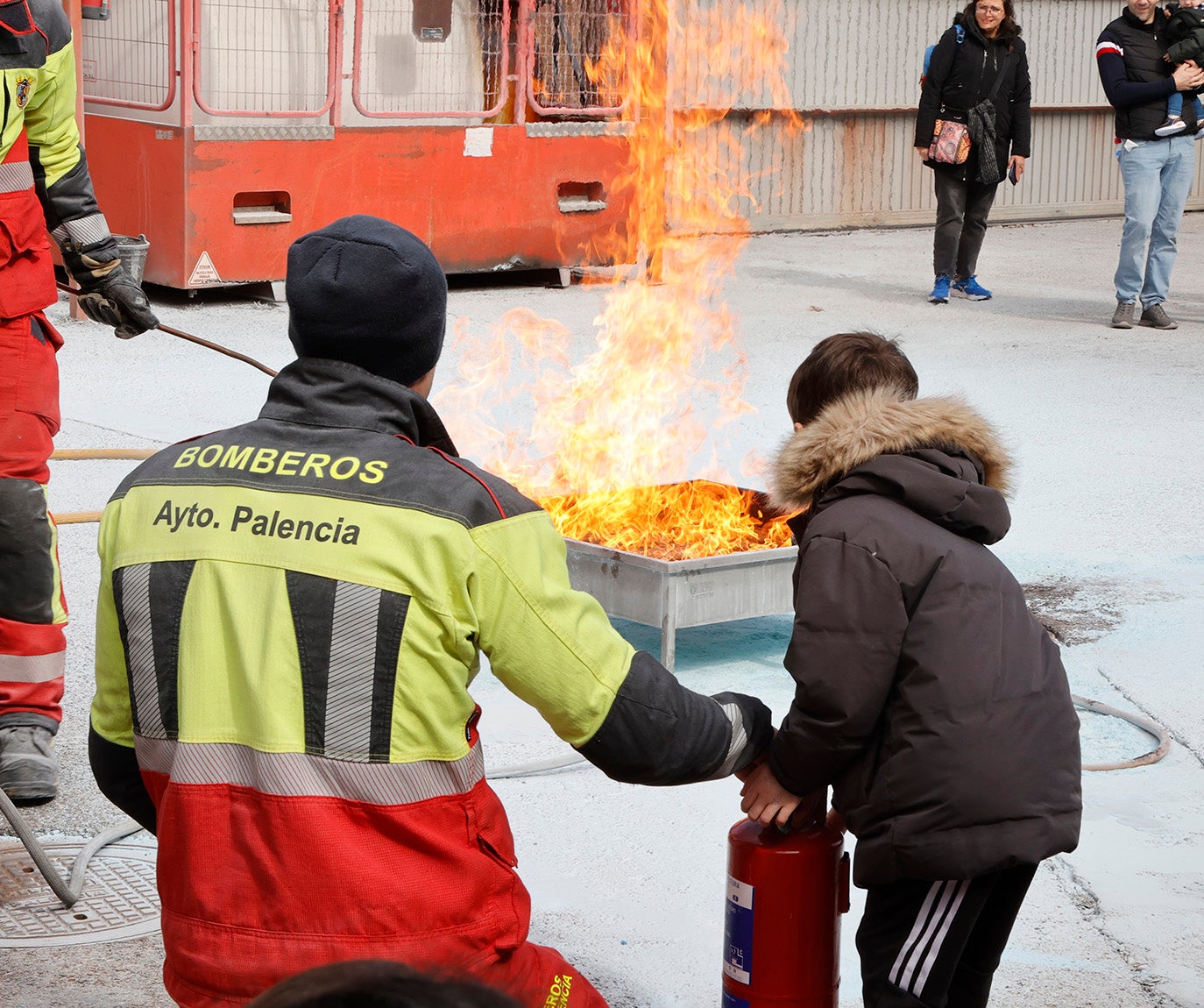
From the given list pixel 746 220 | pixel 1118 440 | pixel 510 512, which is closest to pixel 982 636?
pixel 510 512

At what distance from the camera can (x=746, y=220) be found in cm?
1725

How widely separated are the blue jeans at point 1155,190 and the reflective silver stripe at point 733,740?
9416mm

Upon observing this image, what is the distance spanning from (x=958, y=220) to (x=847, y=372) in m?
9.76

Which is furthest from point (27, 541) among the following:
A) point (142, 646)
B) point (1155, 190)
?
point (1155, 190)

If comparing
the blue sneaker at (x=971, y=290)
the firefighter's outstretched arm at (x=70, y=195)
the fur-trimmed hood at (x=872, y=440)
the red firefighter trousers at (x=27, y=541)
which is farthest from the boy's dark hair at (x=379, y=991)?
the blue sneaker at (x=971, y=290)

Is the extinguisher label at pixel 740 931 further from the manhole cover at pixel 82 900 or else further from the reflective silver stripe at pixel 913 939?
the manhole cover at pixel 82 900

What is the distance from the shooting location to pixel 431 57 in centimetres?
1258

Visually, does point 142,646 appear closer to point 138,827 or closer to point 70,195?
point 138,827

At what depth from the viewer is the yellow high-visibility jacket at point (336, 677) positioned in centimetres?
205

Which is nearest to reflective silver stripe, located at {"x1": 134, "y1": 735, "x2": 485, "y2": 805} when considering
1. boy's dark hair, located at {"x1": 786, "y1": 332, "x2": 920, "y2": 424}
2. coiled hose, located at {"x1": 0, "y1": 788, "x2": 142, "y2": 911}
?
boy's dark hair, located at {"x1": 786, "y1": 332, "x2": 920, "y2": 424}

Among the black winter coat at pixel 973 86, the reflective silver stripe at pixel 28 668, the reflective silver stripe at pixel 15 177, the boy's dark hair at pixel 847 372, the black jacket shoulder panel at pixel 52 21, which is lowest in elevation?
the reflective silver stripe at pixel 28 668

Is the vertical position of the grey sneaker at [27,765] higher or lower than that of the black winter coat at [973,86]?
lower

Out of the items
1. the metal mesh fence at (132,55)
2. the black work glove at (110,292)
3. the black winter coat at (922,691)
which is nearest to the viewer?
the black winter coat at (922,691)

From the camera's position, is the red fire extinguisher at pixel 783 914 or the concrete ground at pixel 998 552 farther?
the concrete ground at pixel 998 552
